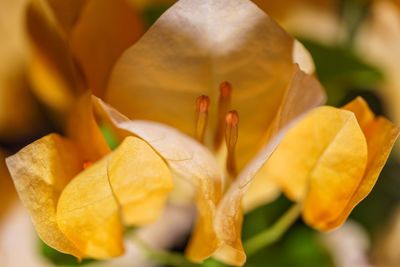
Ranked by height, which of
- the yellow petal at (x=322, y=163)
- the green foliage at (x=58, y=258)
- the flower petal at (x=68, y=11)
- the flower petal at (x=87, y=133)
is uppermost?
the flower petal at (x=68, y=11)

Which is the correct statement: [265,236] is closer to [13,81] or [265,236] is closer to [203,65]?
[203,65]

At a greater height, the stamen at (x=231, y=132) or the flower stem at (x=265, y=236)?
the stamen at (x=231, y=132)

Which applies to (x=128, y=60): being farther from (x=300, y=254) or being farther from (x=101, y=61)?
(x=300, y=254)

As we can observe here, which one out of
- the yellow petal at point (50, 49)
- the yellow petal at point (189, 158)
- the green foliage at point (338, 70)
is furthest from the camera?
the green foliage at point (338, 70)

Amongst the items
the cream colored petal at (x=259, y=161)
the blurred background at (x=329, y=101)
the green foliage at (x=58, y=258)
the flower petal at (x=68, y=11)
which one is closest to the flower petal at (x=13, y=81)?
the blurred background at (x=329, y=101)

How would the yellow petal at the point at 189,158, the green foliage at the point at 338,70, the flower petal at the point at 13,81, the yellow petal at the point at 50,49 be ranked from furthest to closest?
the flower petal at the point at 13,81
the green foliage at the point at 338,70
the yellow petal at the point at 50,49
the yellow petal at the point at 189,158

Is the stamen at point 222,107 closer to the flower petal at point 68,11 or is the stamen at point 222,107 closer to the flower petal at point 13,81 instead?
the flower petal at point 68,11
